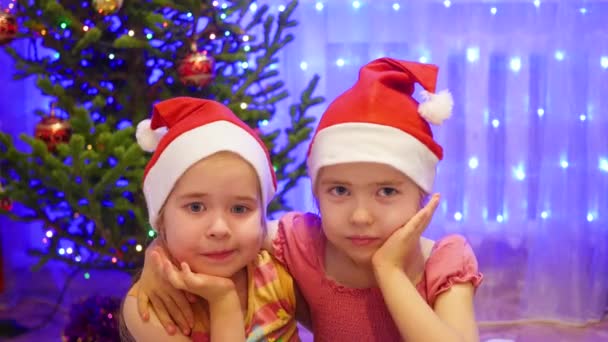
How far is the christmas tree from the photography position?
203cm

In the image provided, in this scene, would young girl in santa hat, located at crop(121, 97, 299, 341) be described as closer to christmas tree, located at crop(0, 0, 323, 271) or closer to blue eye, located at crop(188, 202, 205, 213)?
blue eye, located at crop(188, 202, 205, 213)

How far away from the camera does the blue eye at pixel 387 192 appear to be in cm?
135

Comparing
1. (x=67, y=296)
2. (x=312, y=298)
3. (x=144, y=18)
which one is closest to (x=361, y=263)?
(x=312, y=298)

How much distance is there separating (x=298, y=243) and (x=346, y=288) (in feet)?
0.53

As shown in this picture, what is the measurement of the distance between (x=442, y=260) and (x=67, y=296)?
236cm

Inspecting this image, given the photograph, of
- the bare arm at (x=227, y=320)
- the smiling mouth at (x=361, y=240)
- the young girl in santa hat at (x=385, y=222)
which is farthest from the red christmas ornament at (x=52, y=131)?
the smiling mouth at (x=361, y=240)

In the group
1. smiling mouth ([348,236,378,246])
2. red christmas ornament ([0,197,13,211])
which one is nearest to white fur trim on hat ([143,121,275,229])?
smiling mouth ([348,236,378,246])

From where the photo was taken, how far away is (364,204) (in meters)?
1.33

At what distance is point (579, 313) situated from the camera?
116 inches

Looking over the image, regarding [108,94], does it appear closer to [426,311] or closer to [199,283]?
[199,283]

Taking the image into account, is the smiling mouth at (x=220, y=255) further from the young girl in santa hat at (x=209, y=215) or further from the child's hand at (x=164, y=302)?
the child's hand at (x=164, y=302)

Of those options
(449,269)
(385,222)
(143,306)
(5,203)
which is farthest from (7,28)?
(449,269)

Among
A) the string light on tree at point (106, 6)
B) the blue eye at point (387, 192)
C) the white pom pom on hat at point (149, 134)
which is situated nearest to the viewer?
the blue eye at point (387, 192)

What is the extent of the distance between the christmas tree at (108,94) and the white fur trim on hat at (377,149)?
0.83m
